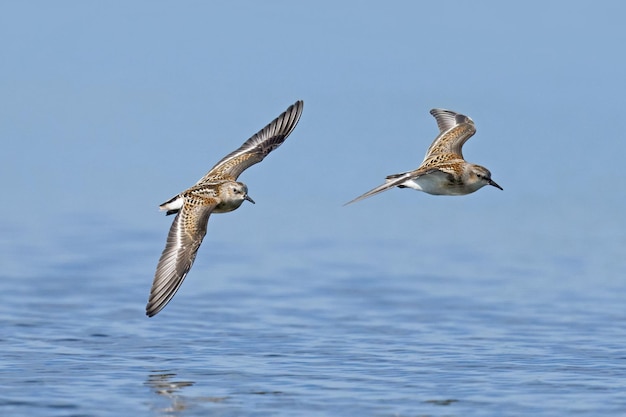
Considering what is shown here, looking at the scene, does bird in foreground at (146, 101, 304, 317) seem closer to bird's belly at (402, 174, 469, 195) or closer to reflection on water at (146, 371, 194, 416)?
reflection on water at (146, 371, 194, 416)

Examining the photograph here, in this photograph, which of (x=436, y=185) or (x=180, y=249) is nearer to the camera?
(x=180, y=249)

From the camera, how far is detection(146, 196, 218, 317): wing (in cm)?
1388

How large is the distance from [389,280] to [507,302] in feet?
8.21

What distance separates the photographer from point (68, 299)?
2128cm

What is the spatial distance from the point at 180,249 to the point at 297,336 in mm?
4555

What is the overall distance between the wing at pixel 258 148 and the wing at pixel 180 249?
133 centimetres

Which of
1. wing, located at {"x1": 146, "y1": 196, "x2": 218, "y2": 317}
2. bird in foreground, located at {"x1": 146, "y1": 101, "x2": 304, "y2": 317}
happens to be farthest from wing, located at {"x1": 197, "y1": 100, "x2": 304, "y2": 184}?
wing, located at {"x1": 146, "y1": 196, "x2": 218, "y2": 317}

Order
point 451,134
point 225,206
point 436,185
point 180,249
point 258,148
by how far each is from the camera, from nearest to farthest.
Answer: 1. point 180,249
2. point 225,206
3. point 436,185
4. point 258,148
5. point 451,134

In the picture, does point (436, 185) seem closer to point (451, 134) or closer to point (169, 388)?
point (451, 134)

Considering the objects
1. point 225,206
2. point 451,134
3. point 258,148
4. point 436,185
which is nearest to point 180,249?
point 225,206

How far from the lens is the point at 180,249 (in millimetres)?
14195

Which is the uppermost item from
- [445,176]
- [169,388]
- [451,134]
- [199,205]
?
[451,134]

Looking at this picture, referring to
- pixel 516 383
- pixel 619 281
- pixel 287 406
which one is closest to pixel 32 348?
pixel 287 406

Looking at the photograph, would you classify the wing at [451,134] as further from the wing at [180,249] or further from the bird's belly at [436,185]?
the wing at [180,249]
